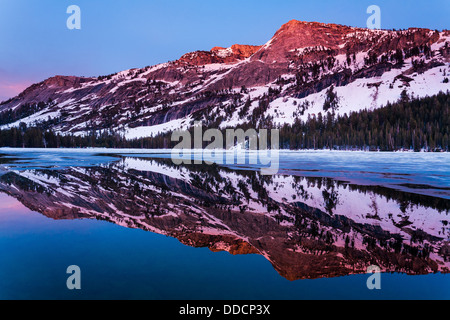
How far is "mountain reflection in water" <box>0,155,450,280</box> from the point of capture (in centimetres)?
720

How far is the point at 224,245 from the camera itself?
809cm

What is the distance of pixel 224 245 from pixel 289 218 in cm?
364

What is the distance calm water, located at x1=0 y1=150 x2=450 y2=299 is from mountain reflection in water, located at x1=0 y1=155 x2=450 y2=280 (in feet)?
0.14

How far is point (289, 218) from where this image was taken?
10758 millimetres

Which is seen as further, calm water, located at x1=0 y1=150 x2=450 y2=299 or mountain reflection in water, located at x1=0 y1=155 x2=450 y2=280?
mountain reflection in water, located at x1=0 y1=155 x2=450 y2=280

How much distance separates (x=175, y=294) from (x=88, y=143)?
6645 inches

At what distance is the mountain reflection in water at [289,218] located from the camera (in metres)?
7.20

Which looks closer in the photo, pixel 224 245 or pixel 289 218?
pixel 224 245

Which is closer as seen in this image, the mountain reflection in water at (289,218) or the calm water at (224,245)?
the calm water at (224,245)

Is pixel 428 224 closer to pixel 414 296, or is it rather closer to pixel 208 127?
pixel 414 296

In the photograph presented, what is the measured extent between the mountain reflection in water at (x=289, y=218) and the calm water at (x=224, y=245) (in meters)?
0.04

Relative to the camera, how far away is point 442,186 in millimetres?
17516
